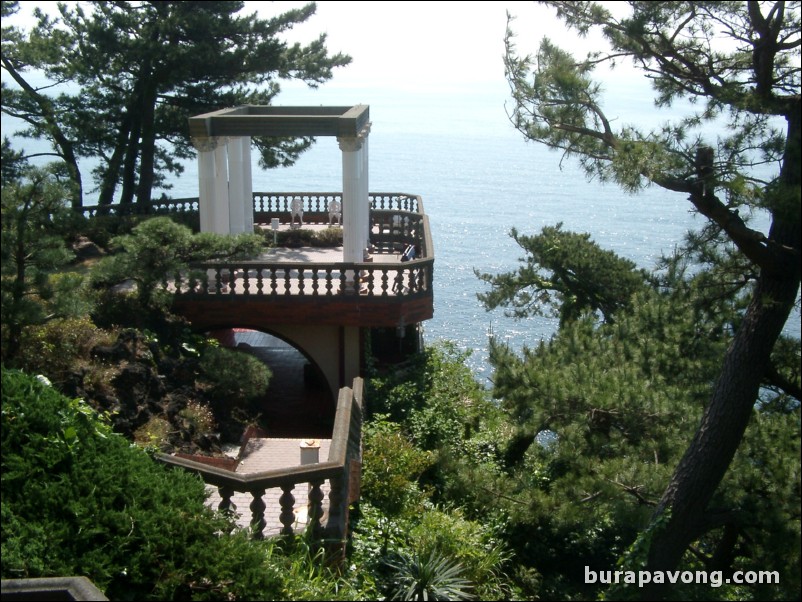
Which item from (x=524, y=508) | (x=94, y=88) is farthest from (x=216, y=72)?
(x=524, y=508)

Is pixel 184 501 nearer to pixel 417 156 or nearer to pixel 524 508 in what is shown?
pixel 524 508

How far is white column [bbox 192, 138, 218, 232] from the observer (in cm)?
2039

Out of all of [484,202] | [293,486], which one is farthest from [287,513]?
[484,202]

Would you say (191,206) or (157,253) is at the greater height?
(191,206)

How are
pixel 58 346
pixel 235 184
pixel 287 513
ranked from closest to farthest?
1. pixel 287 513
2. pixel 58 346
3. pixel 235 184

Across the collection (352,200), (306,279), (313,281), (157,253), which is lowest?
(306,279)

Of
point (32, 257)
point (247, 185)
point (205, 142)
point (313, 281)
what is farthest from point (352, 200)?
point (32, 257)

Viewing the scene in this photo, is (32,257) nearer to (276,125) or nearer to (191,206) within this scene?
(276,125)

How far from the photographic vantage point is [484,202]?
187 feet

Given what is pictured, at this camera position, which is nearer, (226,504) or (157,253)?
(226,504)

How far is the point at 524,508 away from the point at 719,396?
2946 mm

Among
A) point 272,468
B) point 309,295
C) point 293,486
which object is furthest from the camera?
point 309,295

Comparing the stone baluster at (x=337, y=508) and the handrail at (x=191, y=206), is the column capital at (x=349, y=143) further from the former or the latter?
the stone baluster at (x=337, y=508)

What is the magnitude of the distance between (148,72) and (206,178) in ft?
25.1
